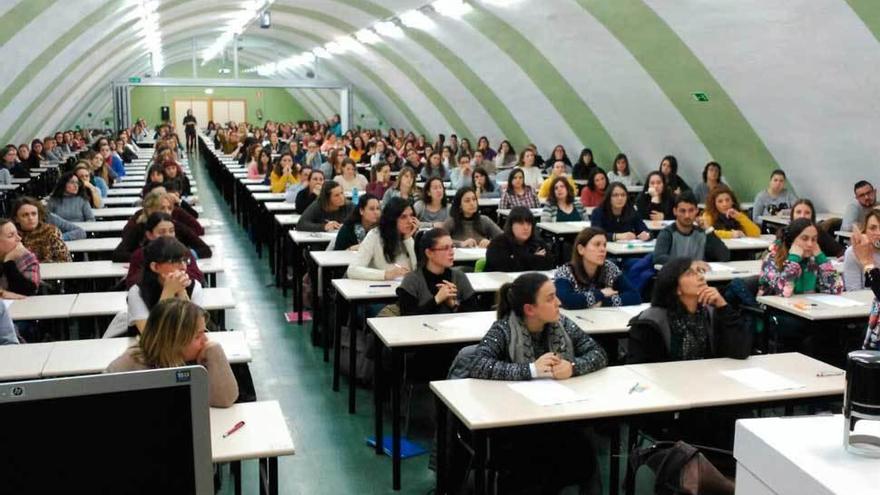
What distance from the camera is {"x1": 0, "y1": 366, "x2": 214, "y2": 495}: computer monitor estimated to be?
4.97ft

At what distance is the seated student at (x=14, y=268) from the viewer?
6570 mm

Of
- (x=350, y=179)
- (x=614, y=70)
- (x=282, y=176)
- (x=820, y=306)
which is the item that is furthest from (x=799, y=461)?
(x=614, y=70)

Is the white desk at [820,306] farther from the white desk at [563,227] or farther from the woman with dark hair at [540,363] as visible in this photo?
the white desk at [563,227]

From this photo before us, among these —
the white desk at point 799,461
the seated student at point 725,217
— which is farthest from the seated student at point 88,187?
the white desk at point 799,461

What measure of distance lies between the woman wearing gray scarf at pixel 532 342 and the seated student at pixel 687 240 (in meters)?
3.50

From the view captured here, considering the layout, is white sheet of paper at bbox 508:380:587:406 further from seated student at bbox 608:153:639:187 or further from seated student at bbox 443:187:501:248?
seated student at bbox 608:153:639:187

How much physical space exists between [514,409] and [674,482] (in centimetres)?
79

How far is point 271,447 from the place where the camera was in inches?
143

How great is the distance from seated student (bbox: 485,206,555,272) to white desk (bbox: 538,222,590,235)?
101 inches

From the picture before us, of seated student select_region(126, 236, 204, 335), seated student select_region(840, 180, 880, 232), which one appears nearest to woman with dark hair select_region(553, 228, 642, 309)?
seated student select_region(126, 236, 204, 335)

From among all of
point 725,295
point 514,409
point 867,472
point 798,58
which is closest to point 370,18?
point 798,58

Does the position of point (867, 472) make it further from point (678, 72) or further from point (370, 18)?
point (370, 18)

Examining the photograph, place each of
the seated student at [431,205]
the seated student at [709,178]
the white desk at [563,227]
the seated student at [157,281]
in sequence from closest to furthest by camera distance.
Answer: the seated student at [157,281], the seated student at [431,205], the white desk at [563,227], the seated student at [709,178]

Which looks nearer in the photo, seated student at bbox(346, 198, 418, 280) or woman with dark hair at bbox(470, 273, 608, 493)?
woman with dark hair at bbox(470, 273, 608, 493)
